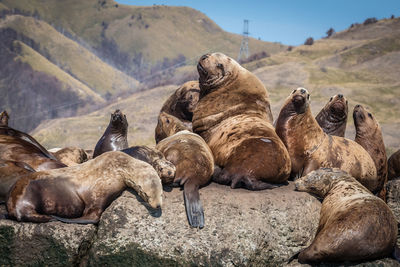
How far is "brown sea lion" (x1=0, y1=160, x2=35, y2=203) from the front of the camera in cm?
461

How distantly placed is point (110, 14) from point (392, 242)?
112 metres

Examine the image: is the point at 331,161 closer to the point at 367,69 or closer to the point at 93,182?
the point at 93,182

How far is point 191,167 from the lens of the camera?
498 cm

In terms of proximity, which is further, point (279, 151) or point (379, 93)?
point (379, 93)

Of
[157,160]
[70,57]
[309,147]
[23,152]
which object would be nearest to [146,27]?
[70,57]

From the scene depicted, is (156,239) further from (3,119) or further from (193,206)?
(3,119)

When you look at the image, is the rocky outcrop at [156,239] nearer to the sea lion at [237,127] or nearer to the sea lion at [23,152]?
the sea lion at [237,127]

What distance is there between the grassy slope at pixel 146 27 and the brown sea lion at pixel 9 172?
279 feet

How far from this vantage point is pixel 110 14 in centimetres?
10912

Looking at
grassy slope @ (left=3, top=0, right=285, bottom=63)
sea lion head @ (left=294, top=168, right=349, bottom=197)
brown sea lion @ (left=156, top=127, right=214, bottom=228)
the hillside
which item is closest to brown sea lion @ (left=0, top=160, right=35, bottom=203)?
brown sea lion @ (left=156, top=127, right=214, bottom=228)

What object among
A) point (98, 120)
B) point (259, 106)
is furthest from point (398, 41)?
point (259, 106)

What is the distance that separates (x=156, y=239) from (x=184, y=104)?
368 cm

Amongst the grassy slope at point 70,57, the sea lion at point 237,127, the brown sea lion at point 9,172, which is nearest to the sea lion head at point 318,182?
the sea lion at point 237,127

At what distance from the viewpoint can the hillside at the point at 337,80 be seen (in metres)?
20.5
